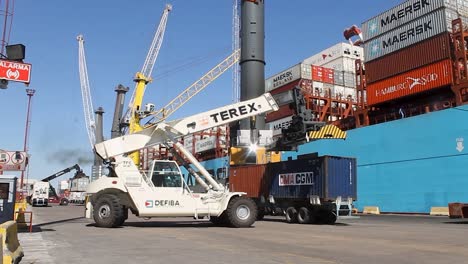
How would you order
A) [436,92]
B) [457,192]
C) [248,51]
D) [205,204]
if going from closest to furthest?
[205,204], [457,192], [436,92], [248,51]

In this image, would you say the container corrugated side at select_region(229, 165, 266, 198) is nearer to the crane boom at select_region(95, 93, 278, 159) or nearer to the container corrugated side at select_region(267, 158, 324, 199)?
the container corrugated side at select_region(267, 158, 324, 199)

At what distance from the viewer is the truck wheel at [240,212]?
55.6ft

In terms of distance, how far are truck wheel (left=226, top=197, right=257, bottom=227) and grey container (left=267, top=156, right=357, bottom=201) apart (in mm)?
4588

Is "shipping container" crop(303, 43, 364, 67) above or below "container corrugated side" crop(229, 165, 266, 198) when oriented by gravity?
above

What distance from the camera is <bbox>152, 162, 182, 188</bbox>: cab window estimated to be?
16609mm

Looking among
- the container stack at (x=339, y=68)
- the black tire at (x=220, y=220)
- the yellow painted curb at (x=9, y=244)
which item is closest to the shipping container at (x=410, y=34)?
the container stack at (x=339, y=68)

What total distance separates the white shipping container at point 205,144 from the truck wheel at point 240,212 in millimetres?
50407

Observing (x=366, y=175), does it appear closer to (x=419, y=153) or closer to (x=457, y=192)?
(x=419, y=153)

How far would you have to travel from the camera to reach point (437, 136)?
31.0 metres

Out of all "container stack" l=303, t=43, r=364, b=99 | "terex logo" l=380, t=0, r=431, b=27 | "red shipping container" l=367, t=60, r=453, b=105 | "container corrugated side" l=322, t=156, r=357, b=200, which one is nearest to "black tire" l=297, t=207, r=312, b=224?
"container corrugated side" l=322, t=156, r=357, b=200

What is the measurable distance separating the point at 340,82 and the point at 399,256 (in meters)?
47.9

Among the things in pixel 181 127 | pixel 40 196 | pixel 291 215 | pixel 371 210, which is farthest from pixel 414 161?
pixel 40 196

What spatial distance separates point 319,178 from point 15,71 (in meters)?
14.0

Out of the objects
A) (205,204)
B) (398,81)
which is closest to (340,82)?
(398,81)
